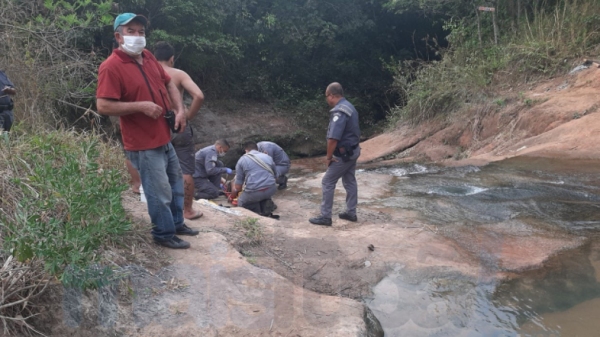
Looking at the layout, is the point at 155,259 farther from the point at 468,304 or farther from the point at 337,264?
the point at 468,304

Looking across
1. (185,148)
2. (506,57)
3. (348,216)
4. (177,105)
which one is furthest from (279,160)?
(506,57)

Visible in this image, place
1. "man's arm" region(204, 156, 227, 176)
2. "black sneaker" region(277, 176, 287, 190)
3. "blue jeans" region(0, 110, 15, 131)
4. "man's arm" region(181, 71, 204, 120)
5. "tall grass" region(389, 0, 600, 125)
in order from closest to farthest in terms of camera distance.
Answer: "man's arm" region(181, 71, 204, 120), "blue jeans" region(0, 110, 15, 131), "man's arm" region(204, 156, 227, 176), "black sneaker" region(277, 176, 287, 190), "tall grass" region(389, 0, 600, 125)

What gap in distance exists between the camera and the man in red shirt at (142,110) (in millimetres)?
3221

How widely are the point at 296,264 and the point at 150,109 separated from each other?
1694 millimetres

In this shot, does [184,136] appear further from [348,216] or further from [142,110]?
[348,216]

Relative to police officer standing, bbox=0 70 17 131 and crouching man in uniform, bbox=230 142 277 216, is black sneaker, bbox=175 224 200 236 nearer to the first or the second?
police officer standing, bbox=0 70 17 131

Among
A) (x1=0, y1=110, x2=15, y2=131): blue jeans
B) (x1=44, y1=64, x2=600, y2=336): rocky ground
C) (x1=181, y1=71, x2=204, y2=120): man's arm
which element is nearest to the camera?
(x1=44, y1=64, x2=600, y2=336): rocky ground

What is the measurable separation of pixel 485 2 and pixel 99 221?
13691mm

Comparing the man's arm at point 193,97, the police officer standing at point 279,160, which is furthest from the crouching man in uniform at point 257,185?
the man's arm at point 193,97

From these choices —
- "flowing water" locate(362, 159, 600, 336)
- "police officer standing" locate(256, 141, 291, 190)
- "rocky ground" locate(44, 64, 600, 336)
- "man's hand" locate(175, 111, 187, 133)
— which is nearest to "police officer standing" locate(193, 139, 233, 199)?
"police officer standing" locate(256, 141, 291, 190)

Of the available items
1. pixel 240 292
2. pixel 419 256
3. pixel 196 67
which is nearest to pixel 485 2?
pixel 196 67

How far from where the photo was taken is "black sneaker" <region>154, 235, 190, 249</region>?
11.8ft

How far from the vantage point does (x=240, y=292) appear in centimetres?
322

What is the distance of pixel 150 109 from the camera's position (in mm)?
3238
